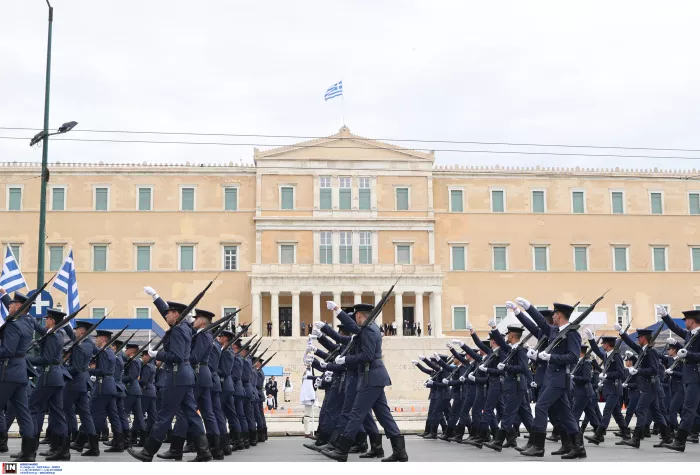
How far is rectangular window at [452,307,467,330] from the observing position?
5444 centimetres

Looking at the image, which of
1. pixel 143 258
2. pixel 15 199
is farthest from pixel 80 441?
pixel 15 199

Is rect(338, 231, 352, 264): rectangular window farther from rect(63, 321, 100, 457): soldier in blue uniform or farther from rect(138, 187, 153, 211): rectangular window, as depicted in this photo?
rect(63, 321, 100, 457): soldier in blue uniform

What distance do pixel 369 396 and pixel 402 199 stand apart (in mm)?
44339

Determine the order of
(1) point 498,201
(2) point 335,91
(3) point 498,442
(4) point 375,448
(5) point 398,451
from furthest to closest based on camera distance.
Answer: (1) point 498,201
(2) point 335,91
(3) point 498,442
(4) point 375,448
(5) point 398,451

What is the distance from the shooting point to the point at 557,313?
1234 centimetres

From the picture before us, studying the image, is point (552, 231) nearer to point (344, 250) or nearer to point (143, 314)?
point (344, 250)

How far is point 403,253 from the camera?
181 feet

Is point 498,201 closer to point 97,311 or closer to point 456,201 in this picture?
point 456,201

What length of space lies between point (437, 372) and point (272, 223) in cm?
3711

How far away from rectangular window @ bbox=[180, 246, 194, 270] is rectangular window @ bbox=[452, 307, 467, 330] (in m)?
14.6

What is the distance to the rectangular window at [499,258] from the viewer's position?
2184 inches

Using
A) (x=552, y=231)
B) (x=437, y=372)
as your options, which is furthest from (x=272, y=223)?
(x=437, y=372)

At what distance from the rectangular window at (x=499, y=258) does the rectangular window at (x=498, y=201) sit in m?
2.15

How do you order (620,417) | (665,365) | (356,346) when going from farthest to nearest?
(665,365) < (620,417) < (356,346)
